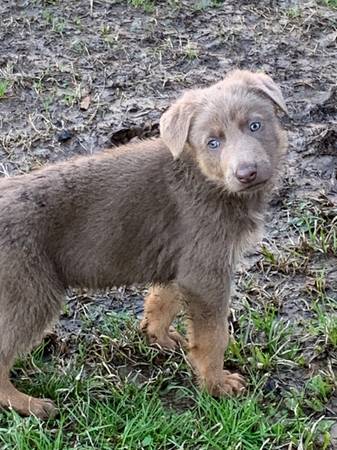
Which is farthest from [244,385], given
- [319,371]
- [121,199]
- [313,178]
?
[313,178]

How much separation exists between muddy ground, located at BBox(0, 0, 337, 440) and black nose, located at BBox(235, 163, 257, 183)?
124 centimetres

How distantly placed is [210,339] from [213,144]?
1056mm

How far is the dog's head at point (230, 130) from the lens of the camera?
480cm

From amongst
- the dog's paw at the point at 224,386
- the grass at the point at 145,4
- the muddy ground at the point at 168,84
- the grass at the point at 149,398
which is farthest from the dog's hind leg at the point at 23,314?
the grass at the point at 145,4

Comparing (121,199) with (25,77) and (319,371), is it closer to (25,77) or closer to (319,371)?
(319,371)

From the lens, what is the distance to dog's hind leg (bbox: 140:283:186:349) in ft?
17.9

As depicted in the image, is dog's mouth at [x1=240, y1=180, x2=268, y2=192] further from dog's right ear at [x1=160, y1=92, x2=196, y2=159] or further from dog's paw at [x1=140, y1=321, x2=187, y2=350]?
dog's paw at [x1=140, y1=321, x2=187, y2=350]

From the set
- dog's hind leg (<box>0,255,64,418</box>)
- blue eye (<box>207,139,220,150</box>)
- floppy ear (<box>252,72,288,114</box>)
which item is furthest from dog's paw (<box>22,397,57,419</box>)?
floppy ear (<box>252,72,288,114</box>)

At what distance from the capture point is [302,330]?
18.1ft

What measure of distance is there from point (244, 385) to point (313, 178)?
84.8 inches

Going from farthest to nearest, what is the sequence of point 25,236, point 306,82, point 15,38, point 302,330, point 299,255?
point 15,38, point 306,82, point 299,255, point 302,330, point 25,236

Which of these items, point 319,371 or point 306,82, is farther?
point 306,82

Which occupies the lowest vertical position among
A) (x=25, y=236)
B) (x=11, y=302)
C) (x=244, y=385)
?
(x=244, y=385)

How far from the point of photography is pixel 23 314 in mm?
4809
